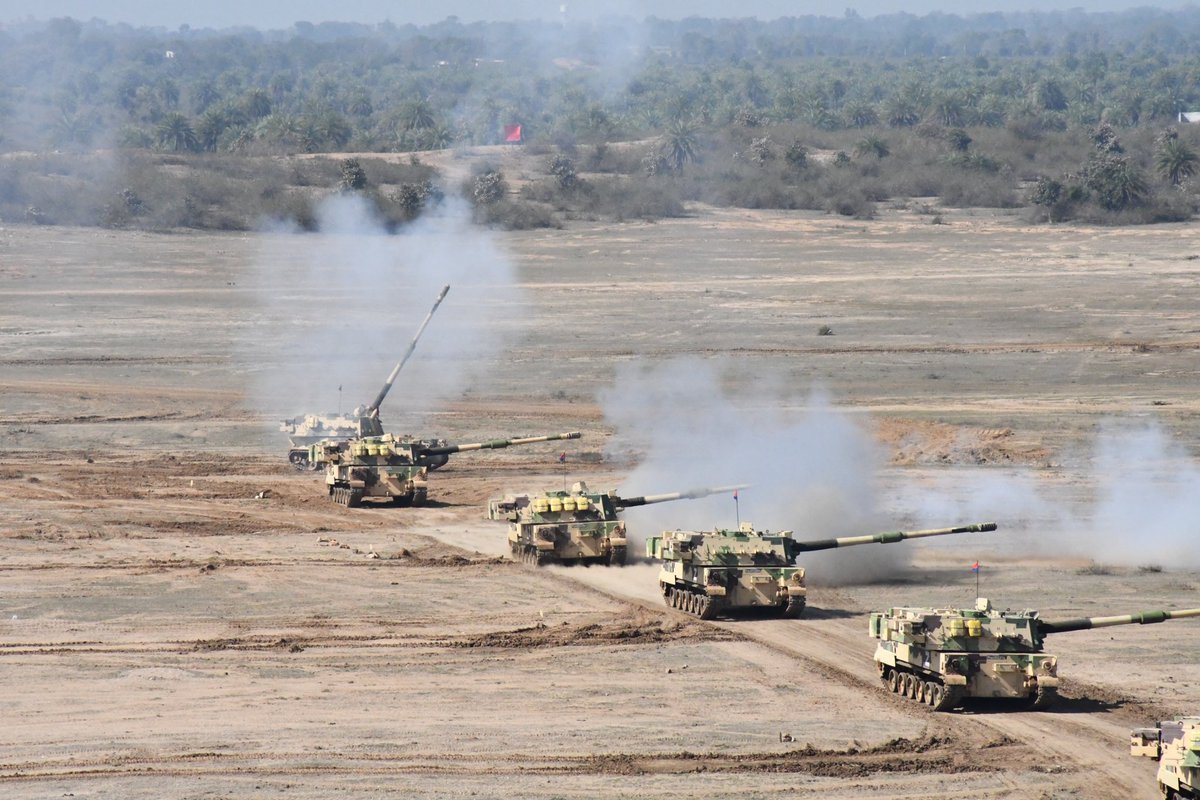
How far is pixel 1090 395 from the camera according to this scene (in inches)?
1895

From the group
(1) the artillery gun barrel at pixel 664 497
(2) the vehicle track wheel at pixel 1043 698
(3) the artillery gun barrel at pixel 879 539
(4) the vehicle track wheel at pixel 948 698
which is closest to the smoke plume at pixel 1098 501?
(1) the artillery gun barrel at pixel 664 497

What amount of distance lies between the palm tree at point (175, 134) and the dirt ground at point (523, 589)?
31.3m

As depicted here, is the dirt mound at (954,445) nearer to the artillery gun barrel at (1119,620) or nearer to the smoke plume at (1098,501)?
the smoke plume at (1098,501)

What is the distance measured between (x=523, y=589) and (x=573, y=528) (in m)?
1.94

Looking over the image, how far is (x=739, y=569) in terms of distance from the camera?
27.8m

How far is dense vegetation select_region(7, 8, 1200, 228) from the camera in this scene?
85.6 meters

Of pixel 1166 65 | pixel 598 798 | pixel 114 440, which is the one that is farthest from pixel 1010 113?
pixel 598 798

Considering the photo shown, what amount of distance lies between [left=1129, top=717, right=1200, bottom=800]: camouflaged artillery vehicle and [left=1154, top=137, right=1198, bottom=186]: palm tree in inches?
3143

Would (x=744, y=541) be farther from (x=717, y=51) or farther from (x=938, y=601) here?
(x=717, y=51)

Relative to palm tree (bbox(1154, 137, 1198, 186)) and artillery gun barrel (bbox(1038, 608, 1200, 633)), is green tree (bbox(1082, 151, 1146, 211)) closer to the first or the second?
palm tree (bbox(1154, 137, 1198, 186))

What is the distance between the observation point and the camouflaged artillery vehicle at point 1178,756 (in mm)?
17828

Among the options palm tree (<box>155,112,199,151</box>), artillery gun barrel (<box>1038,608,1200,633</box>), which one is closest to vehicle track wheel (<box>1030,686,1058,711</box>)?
artillery gun barrel (<box>1038,608,1200,633</box>)

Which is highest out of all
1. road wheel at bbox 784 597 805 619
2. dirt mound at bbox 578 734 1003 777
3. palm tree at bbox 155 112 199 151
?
palm tree at bbox 155 112 199 151

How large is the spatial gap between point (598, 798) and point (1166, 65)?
17567cm
